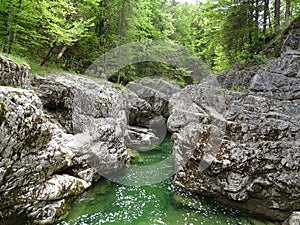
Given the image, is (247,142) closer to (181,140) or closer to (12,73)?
(181,140)

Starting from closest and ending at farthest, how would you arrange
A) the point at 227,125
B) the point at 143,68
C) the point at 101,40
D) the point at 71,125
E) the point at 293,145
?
the point at 293,145 → the point at 227,125 → the point at 71,125 → the point at 101,40 → the point at 143,68

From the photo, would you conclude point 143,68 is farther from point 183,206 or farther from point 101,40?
point 183,206

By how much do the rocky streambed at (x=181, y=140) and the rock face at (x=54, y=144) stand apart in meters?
0.03

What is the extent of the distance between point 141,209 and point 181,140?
3.92 meters

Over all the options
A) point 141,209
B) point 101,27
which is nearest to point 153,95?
point 101,27

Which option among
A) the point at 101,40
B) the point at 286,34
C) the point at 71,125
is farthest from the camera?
the point at 101,40

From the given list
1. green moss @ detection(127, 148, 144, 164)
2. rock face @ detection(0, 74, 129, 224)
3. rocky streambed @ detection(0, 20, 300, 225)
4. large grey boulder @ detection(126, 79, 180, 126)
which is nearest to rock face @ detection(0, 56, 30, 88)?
rocky streambed @ detection(0, 20, 300, 225)

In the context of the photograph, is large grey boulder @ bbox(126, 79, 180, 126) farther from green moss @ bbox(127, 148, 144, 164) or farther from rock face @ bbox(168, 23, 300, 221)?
rock face @ bbox(168, 23, 300, 221)

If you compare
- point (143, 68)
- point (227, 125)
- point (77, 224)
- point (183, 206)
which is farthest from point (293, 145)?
point (143, 68)

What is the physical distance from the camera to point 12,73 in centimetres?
773

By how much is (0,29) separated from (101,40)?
33.8 feet

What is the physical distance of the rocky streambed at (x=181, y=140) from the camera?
641 centimetres

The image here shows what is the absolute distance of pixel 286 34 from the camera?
47.6 ft

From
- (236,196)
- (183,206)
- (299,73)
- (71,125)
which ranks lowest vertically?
(183,206)
